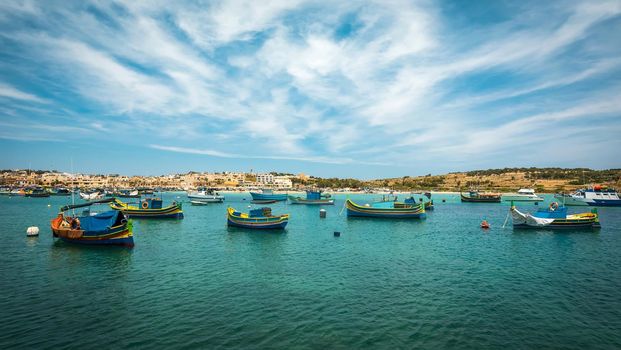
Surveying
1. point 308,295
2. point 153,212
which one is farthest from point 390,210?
point 308,295

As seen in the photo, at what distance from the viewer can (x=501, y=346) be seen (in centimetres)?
1427

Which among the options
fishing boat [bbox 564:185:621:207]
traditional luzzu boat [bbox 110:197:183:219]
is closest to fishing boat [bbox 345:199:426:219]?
traditional luzzu boat [bbox 110:197:183:219]

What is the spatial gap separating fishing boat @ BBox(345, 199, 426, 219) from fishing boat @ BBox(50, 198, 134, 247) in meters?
41.4

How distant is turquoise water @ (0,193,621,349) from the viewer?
48.6 ft

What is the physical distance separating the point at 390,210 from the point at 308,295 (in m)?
47.1

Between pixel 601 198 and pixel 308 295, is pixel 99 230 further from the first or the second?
pixel 601 198

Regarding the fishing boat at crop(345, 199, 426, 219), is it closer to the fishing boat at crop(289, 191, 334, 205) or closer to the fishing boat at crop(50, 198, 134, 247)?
the fishing boat at crop(50, 198, 134, 247)

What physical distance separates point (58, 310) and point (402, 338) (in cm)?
1642

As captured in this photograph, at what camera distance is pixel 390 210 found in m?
64.9

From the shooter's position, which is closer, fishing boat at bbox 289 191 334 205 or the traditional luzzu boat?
the traditional luzzu boat

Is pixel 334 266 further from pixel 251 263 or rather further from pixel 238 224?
pixel 238 224

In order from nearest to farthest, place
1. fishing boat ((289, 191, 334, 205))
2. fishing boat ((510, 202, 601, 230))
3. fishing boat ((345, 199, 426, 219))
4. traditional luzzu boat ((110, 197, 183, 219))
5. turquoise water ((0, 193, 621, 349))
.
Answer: turquoise water ((0, 193, 621, 349))
fishing boat ((510, 202, 601, 230))
traditional luzzu boat ((110, 197, 183, 219))
fishing boat ((345, 199, 426, 219))
fishing boat ((289, 191, 334, 205))

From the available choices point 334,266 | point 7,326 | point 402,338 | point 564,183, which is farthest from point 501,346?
point 564,183

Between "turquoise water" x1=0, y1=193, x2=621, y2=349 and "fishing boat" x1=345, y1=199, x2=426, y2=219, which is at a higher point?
"fishing boat" x1=345, y1=199, x2=426, y2=219
